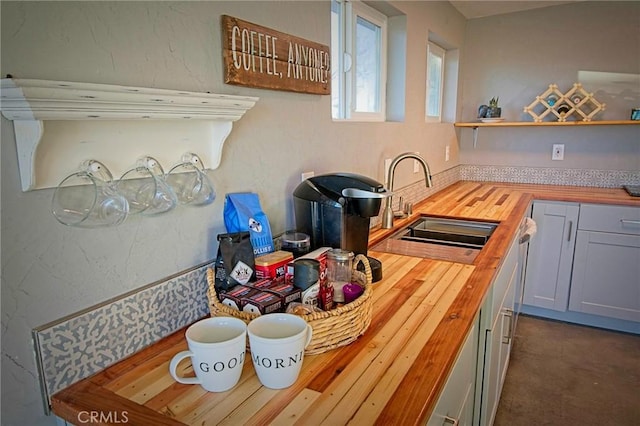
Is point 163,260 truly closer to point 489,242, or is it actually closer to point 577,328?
point 489,242

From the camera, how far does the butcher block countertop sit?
708mm

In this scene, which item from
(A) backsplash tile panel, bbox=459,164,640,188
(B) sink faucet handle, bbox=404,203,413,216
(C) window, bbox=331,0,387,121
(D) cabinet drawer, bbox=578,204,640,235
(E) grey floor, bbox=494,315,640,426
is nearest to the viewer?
(C) window, bbox=331,0,387,121

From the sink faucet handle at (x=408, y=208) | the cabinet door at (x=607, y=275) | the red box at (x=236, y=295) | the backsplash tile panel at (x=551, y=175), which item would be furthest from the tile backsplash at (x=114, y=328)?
the backsplash tile panel at (x=551, y=175)

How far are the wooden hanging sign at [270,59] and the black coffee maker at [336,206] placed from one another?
302mm

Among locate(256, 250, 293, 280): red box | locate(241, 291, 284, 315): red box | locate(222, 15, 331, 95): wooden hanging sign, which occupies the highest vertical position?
locate(222, 15, 331, 95): wooden hanging sign

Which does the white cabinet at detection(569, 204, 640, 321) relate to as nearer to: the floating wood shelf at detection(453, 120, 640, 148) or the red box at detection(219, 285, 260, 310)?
the floating wood shelf at detection(453, 120, 640, 148)

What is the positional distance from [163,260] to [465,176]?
117 inches

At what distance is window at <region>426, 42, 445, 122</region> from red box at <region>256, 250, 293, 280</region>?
6.99ft

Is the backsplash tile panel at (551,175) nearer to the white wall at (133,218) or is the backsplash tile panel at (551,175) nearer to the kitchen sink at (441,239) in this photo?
the kitchen sink at (441,239)

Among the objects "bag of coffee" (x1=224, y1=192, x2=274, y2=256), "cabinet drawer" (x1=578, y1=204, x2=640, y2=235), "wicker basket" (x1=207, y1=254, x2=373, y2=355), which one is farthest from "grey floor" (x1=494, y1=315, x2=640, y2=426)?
"bag of coffee" (x1=224, y1=192, x2=274, y2=256)

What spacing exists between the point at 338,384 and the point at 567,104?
9.63 ft

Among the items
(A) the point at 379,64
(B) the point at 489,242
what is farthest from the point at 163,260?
(A) the point at 379,64

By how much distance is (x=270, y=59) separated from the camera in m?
1.16
